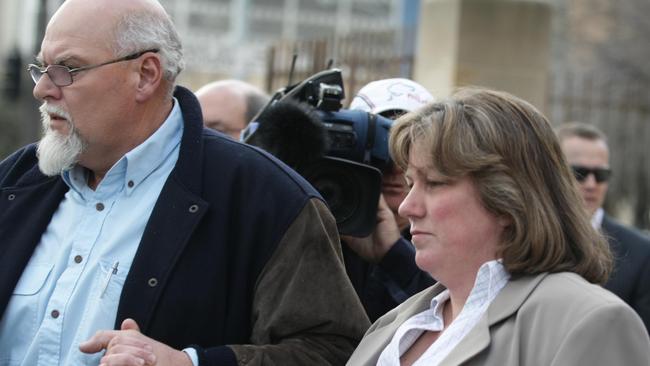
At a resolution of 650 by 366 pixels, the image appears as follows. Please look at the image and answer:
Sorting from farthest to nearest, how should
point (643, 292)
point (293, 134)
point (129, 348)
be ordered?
point (643, 292) < point (293, 134) < point (129, 348)

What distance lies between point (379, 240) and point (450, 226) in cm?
116

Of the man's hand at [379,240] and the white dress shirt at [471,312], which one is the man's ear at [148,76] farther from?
the white dress shirt at [471,312]

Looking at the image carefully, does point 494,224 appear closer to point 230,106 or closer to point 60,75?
point 60,75

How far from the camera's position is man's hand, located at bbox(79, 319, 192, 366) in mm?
3145

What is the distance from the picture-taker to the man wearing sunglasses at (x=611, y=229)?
6.16m

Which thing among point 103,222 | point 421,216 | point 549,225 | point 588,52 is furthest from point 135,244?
point 588,52

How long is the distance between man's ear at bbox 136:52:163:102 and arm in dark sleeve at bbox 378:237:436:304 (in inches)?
41.4

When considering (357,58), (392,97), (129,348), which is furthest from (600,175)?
(357,58)

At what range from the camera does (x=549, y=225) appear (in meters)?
3.01

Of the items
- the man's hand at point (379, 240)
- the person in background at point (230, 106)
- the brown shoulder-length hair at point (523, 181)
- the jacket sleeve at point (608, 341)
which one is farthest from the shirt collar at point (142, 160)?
the person in background at point (230, 106)

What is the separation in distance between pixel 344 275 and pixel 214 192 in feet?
1.49

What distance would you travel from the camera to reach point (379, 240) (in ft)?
13.9

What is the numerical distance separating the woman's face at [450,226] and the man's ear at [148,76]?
942 mm

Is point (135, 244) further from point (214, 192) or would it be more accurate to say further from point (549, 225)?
point (549, 225)
